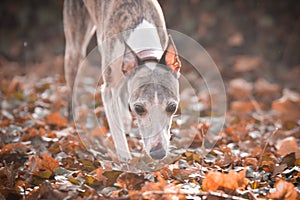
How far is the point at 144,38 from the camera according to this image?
11.3ft

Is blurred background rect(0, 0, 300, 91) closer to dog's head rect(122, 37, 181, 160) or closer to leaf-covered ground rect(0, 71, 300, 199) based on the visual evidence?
leaf-covered ground rect(0, 71, 300, 199)

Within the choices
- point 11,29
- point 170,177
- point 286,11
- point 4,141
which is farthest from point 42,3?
point 170,177

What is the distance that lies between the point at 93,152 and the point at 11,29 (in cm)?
629

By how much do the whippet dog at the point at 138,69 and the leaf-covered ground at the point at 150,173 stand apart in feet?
0.97

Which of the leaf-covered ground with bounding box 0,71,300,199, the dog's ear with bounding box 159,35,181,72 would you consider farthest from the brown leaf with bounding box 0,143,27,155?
the dog's ear with bounding box 159,35,181,72

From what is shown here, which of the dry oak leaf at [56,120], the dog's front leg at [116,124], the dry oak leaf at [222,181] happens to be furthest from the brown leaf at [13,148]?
the dry oak leaf at [222,181]

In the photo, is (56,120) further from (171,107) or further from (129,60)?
(171,107)

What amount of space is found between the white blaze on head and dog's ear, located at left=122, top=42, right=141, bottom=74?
4.6 inches

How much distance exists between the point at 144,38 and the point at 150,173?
0.98 meters

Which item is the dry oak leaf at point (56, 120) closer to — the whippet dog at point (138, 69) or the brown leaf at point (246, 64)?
the whippet dog at point (138, 69)

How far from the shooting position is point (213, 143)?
3982 millimetres

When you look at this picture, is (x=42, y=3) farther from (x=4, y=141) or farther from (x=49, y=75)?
(x=4, y=141)

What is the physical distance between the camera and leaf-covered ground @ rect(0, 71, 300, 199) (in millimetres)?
2643

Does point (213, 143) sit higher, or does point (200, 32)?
point (200, 32)
